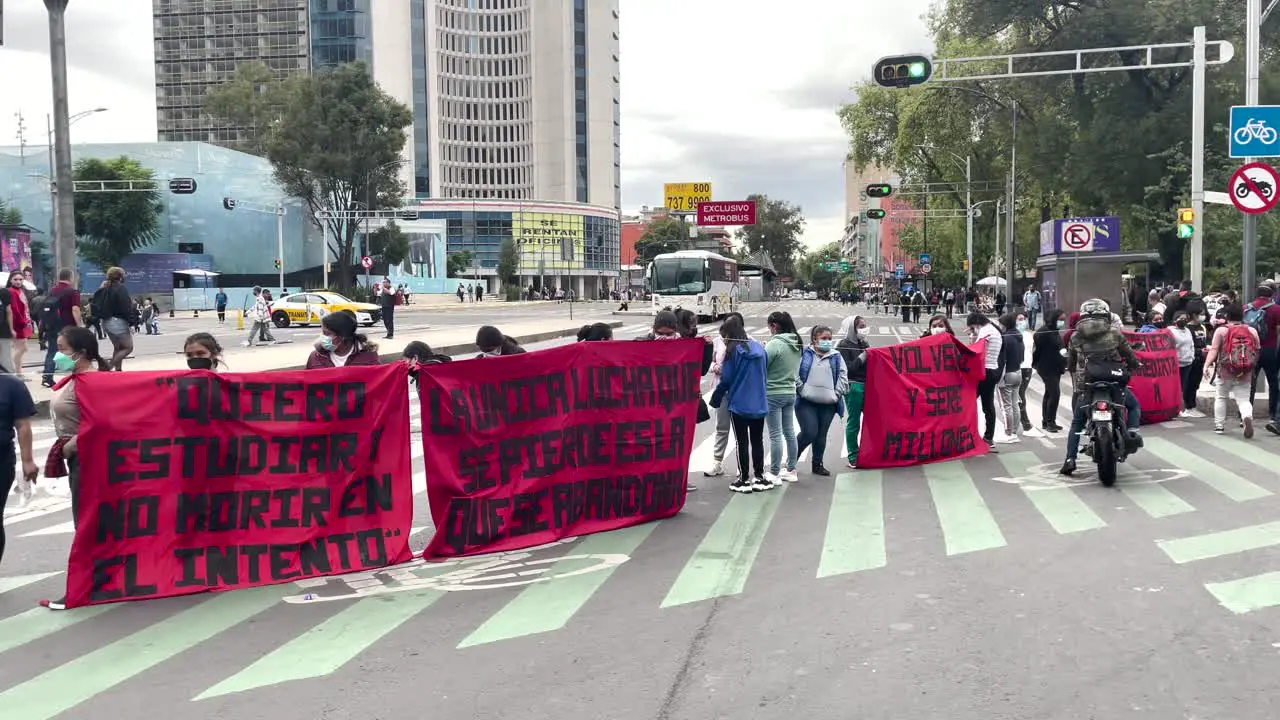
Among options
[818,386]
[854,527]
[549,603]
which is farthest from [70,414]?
[818,386]

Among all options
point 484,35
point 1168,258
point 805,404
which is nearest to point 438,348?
point 805,404

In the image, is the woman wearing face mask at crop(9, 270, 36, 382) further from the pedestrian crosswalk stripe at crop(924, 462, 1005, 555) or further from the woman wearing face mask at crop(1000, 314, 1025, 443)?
the woman wearing face mask at crop(1000, 314, 1025, 443)

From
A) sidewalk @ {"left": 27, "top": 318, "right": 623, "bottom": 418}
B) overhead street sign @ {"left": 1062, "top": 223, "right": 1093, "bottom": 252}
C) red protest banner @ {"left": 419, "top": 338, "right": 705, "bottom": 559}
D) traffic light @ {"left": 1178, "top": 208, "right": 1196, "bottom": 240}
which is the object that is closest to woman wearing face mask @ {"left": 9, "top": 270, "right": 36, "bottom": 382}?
sidewalk @ {"left": 27, "top": 318, "right": 623, "bottom": 418}

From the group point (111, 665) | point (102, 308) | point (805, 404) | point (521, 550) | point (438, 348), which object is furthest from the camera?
point (438, 348)

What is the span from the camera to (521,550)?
7980 millimetres

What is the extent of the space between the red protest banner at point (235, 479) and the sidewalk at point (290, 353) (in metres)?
8.06

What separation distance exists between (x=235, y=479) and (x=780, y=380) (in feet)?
16.6

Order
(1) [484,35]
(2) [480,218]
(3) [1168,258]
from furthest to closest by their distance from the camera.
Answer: (1) [484,35]
(2) [480,218]
(3) [1168,258]

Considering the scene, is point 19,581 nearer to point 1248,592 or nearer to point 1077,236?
point 1248,592

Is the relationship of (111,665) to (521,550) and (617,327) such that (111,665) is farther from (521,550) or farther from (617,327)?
(617,327)

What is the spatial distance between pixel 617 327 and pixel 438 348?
17848 mm

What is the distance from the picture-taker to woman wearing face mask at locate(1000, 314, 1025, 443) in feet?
43.1

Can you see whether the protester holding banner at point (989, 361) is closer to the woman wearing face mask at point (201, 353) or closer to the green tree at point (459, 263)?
the woman wearing face mask at point (201, 353)

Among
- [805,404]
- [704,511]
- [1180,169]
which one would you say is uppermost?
[1180,169]
